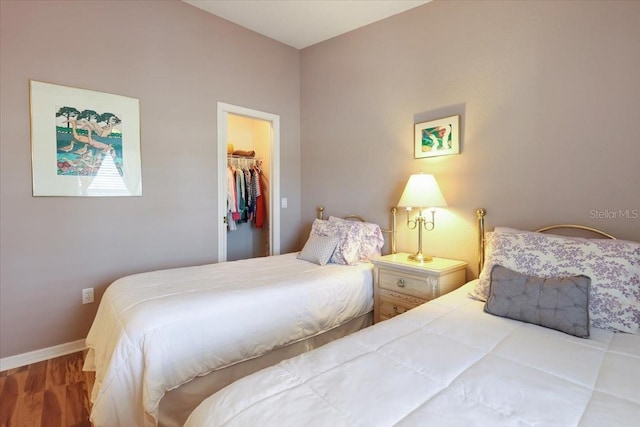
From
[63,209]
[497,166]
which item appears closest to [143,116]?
[63,209]

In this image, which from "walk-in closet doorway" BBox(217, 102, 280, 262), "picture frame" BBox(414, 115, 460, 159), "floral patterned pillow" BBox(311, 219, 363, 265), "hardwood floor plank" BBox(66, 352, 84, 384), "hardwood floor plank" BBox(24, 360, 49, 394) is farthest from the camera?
"walk-in closet doorway" BBox(217, 102, 280, 262)

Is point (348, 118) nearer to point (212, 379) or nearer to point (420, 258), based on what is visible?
point (420, 258)

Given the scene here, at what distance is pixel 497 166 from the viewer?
8.04 ft

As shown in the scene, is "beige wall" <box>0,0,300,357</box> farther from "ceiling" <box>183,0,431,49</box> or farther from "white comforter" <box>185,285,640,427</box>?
"white comforter" <box>185,285,640,427</box>

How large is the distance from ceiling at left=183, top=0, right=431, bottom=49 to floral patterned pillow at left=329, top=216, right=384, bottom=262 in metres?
1.93

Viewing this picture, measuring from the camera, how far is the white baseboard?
241 centimetres

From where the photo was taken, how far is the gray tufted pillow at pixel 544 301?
1526 mm

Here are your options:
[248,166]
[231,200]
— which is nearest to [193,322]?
[231,200]

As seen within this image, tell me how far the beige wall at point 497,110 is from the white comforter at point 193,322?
1.11 m

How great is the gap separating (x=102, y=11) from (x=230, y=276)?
2.35 meters

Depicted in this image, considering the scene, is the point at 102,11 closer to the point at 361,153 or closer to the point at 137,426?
the point at 361,153

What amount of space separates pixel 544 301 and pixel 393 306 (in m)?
1.16

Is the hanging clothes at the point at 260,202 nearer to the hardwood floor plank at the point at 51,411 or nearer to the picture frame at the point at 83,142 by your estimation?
the picture frame at the point at 83,142

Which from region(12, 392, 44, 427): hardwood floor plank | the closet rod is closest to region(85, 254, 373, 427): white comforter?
region(12, 392, 44, 427): hardwood floor plank
